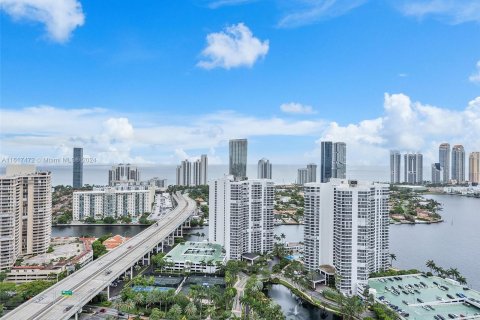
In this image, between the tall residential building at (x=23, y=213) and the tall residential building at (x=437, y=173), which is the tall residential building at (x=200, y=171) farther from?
the tall residential building at (x=437, y=173)

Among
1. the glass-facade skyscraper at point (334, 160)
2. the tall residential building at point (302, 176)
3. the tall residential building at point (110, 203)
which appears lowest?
the tall residential building at point (110, 203)

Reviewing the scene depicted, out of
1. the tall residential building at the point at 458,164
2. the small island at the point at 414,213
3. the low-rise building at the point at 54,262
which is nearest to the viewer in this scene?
the low-rise building at the point at 54,262

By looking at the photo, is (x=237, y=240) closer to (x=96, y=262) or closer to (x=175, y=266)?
(x=175, y=266)

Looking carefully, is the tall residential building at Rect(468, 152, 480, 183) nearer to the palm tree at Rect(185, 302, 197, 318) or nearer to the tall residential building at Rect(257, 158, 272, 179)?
the tall residential building at Rect(257, 158, 272, 179)

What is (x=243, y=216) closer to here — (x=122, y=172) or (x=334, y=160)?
(x=334, y=160)

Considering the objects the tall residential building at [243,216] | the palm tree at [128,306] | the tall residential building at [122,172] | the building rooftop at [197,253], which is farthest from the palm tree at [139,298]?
the tall residential building at [122,172]

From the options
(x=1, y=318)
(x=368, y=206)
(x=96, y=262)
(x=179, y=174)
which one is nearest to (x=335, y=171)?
(x=179, y=174)

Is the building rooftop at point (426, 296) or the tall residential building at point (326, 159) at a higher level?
the tall residential building at point (326, 159)

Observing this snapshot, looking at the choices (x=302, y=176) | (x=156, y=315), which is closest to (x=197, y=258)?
(x=156, y=315)
